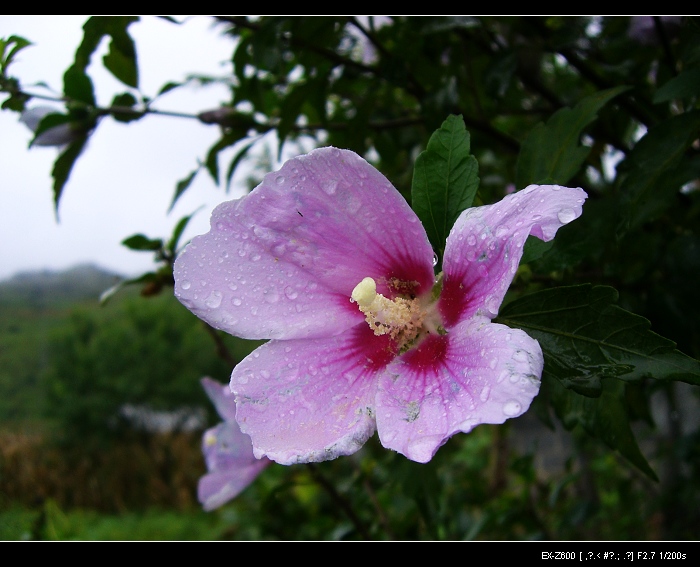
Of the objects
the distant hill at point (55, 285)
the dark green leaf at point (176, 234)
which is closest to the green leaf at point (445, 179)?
the dark green leaf at point (176, 234)

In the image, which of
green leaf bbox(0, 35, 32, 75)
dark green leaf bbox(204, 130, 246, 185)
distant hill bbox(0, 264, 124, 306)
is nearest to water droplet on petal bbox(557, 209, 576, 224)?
dark green leaf bbox(204, 130, 246, 185)

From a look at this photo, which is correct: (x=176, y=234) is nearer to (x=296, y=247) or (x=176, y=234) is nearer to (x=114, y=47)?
(x=114, y=47)

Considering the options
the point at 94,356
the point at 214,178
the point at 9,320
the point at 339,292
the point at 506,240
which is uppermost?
the point at 506,240

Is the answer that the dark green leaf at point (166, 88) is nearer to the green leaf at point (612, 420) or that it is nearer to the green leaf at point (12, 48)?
the green leaf at point (12, 48)
